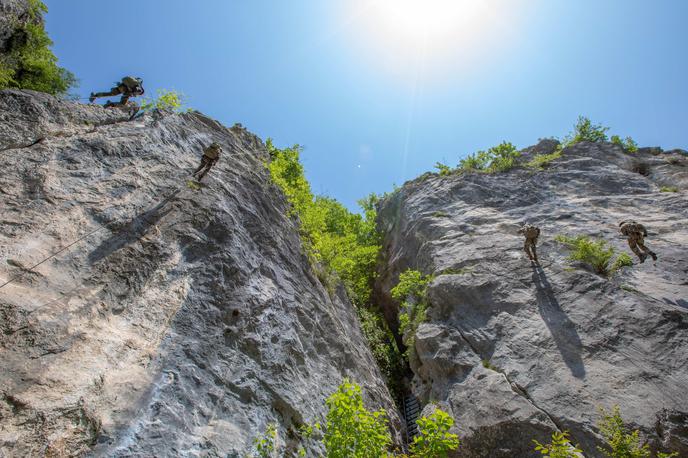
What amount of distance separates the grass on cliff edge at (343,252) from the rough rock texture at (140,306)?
2.67m

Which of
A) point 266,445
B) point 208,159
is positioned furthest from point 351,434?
point 208,159

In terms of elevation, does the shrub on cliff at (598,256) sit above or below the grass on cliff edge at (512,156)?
below

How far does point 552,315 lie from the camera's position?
1049 cm

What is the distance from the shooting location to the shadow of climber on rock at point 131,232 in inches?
248

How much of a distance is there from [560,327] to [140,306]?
10.0 meters

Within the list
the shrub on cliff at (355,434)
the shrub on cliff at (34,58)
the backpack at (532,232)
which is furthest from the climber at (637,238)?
the shrub on cliff at (34,58)

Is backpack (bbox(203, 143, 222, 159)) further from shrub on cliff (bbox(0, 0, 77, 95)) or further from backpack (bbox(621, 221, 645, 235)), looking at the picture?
backpack (bbox(621, 221, 645, 235))

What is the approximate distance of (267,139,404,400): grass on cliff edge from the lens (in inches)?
535

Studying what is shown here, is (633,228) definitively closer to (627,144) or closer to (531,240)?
(531,240)

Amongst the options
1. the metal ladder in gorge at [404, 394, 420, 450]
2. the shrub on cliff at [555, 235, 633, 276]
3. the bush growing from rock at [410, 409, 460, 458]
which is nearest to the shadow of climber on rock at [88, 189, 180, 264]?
the bush growing from rock at [410, 409, 460, 458]

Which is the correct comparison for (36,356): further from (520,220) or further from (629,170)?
(629,170)

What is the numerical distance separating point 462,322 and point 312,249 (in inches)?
A: 218

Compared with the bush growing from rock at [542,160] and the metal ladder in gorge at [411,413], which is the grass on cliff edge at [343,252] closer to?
the metal ladder in gorge at [411,413]

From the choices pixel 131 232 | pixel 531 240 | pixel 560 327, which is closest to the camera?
pixel 131 232
